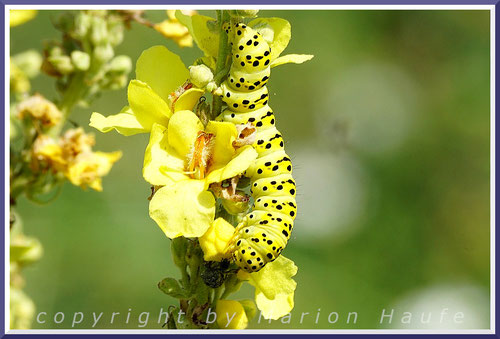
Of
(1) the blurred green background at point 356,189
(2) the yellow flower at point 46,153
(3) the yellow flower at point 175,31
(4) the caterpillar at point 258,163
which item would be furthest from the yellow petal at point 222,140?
(1) the blurred green background at point 356,189

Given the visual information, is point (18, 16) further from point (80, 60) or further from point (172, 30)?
point (172, 30)

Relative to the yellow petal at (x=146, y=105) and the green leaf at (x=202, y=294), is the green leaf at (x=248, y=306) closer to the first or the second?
the green leaf at (x=202, y=294)

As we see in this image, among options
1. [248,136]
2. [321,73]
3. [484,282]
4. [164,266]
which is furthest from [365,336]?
[321,73]

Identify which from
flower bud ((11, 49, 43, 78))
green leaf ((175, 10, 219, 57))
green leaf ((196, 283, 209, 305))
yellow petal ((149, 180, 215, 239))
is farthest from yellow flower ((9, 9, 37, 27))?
green leaf ((196, 283, 209, 305))

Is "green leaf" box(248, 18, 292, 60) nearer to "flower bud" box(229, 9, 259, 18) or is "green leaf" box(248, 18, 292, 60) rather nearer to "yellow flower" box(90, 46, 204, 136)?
"flower bud" box(229, 9, 259, 18)

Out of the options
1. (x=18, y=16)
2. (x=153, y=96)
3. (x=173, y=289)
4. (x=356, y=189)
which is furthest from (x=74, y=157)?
(x=356, y=189)
